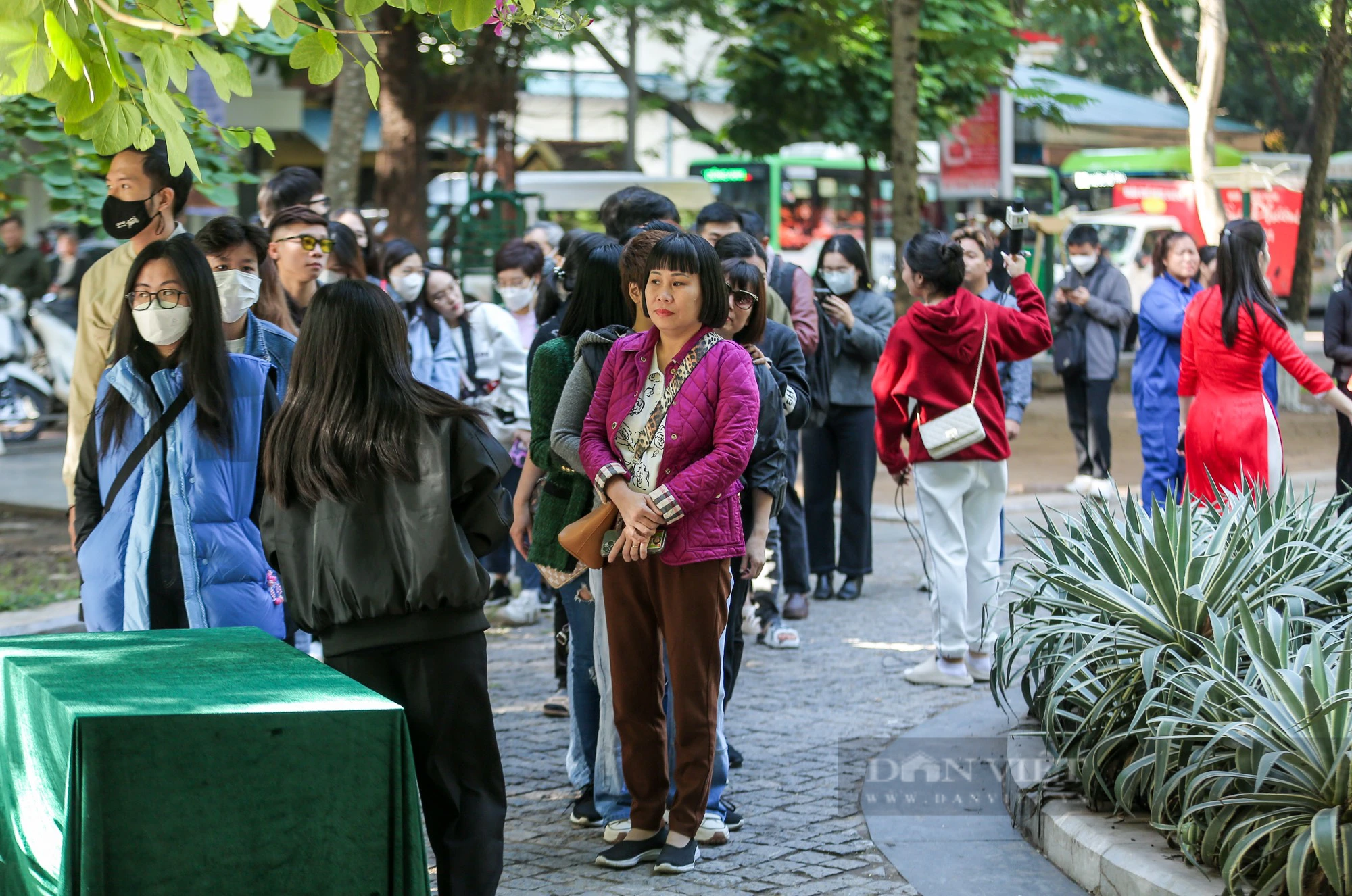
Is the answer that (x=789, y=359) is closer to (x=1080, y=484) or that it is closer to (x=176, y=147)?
(x=176, y=147)

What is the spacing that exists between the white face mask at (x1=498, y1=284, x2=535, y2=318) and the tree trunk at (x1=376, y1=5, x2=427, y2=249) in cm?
655

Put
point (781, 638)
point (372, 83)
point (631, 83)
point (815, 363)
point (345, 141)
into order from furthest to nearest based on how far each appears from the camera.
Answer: point (631, 83) → point (345, 141) → point (815, 363) → point (781, 638) → point (372, 83)

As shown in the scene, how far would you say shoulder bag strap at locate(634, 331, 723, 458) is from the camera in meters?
4.42

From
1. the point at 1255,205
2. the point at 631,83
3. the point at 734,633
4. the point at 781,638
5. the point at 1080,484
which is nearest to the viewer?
the point at 734,633

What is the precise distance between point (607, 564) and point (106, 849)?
1888mm

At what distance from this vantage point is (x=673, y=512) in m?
4.24

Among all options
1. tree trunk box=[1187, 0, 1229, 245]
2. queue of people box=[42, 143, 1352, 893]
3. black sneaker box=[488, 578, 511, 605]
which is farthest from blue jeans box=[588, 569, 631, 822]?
tree trunk box=[1187, 0, 1229, 245]

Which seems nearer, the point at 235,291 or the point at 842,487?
the point at 235,291

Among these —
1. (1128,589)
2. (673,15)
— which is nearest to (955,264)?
(1128,589)

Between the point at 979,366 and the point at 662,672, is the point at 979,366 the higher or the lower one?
the higher one

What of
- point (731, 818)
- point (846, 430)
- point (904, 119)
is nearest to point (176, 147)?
point (731, 818)

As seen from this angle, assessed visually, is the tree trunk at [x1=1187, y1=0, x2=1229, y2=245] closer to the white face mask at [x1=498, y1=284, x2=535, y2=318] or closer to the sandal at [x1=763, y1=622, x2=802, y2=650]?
the white face mask at [x1=498, y1=284, x2=535, y2=318]

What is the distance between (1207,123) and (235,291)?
12328 mm

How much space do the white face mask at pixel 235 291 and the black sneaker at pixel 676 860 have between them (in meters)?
2.23
